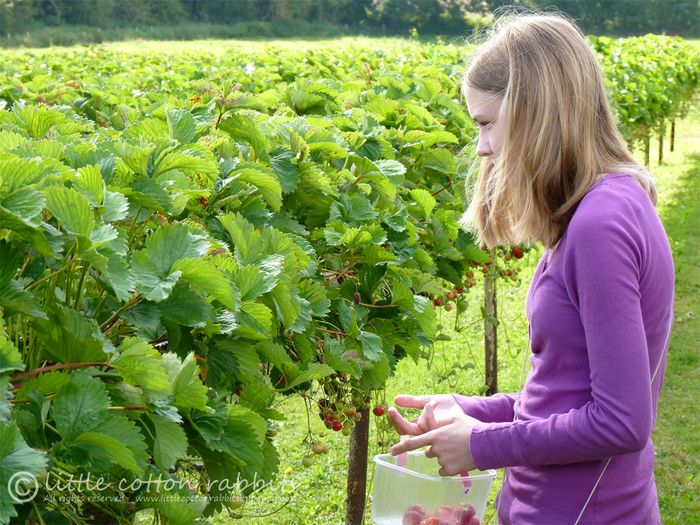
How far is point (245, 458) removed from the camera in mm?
1405

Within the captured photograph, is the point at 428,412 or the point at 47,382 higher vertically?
the point at 47,382

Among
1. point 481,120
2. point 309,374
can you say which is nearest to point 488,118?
point 481,120

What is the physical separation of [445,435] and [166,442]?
2.39ft

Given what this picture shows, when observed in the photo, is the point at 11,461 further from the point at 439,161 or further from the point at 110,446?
the point at 439,161

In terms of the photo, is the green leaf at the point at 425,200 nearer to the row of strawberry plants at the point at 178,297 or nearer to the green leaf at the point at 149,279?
the row of strawberry plants at the point at 178,297

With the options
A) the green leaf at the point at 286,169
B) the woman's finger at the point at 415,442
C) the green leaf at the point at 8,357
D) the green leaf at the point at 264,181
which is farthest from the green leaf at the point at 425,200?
the green leaf at the point at 8,357

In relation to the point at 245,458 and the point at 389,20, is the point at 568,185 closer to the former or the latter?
the point at 245,458

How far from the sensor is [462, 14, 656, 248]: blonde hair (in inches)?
69.0

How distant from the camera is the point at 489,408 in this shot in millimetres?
2082

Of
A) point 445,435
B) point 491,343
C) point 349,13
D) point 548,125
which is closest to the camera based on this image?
point 548,125

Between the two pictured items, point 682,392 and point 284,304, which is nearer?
point 284,304

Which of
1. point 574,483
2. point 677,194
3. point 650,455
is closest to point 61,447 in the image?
point 574,483

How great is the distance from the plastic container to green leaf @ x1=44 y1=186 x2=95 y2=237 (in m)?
0.98

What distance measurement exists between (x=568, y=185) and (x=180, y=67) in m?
7.46
